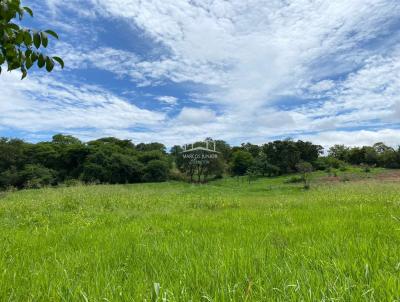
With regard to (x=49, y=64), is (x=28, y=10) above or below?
above

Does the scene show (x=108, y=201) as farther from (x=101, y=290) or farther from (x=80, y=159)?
(x=80, y=159)

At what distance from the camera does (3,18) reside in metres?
1.45

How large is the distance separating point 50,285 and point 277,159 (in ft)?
158

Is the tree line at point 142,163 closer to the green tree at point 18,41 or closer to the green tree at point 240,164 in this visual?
the green tree at point 240,164

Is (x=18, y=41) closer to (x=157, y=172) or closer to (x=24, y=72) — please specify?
(x=24, y=72)

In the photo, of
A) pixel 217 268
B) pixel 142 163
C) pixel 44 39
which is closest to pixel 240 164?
pixel 142 163

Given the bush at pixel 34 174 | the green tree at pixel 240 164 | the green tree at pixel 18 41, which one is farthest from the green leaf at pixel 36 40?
the green tree at pixel 240 164

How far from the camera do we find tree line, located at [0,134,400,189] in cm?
4709

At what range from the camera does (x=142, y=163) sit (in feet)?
177

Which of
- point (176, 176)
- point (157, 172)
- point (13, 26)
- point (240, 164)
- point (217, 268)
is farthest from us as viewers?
point (240, 164)

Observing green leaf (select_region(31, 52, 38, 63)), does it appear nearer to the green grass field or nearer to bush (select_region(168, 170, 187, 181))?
the green grass field

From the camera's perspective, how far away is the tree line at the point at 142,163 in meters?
47.1

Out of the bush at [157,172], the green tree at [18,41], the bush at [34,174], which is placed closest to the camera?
the green tree at [18,41]

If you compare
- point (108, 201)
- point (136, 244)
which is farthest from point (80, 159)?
point (136, 244)
